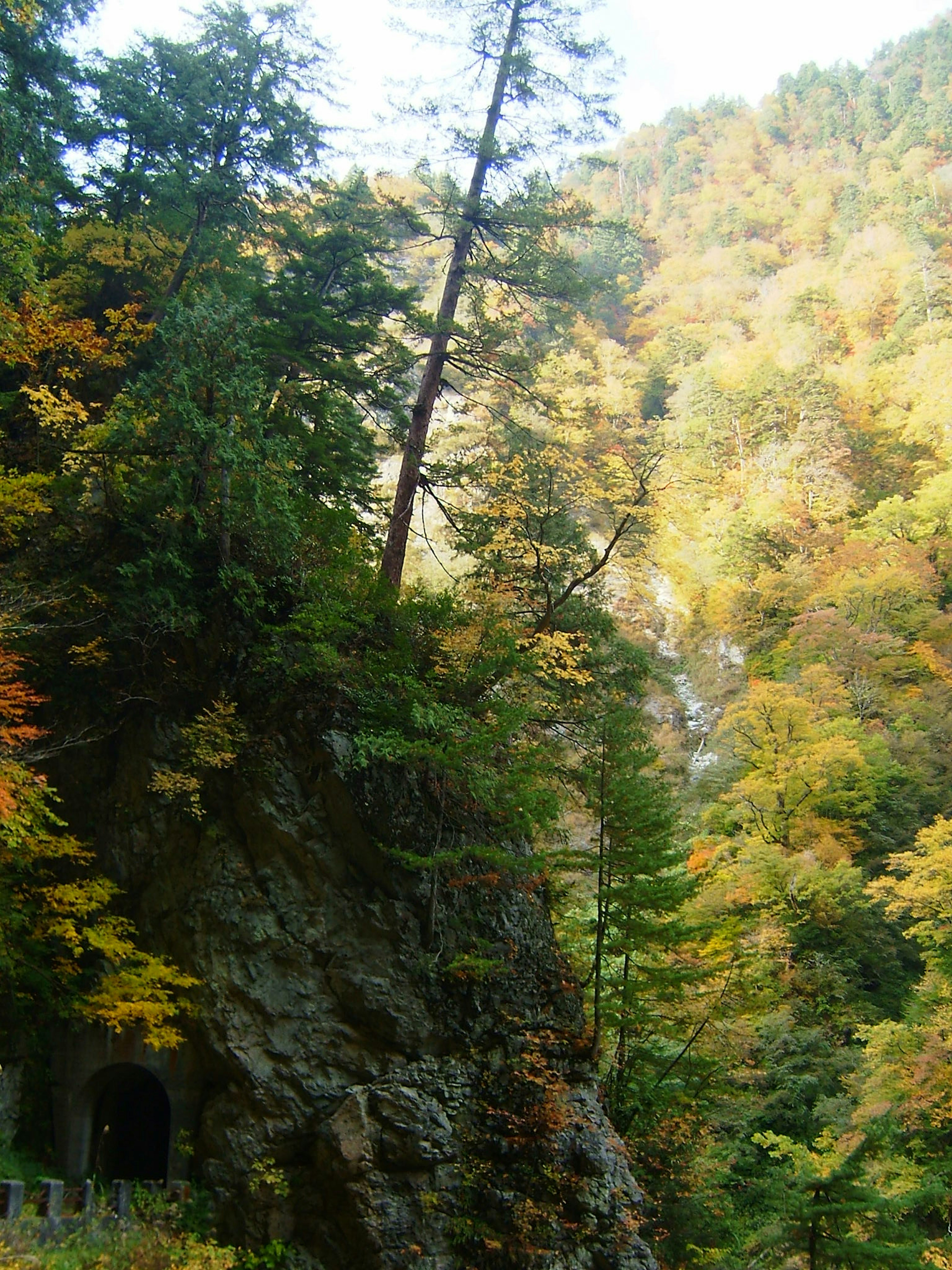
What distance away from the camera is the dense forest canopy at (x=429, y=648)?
1013 cm

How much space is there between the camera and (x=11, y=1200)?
7480mm

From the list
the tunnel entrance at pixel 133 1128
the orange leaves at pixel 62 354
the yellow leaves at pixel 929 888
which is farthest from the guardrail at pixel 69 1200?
the yellow leaves at pixel 929 888

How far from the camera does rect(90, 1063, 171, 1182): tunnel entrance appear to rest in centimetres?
1043

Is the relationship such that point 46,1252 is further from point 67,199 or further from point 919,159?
point 919,159

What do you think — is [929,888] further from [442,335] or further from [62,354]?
[62,354]

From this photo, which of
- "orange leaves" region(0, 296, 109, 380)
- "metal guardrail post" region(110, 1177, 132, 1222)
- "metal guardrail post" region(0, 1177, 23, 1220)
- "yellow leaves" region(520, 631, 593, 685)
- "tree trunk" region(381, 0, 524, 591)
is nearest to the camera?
"metal guardrail post" region(0, 1177, 23, 1220)

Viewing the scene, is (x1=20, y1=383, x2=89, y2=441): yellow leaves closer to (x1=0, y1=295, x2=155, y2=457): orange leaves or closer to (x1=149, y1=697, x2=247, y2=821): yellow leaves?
(x1=0, y1=295, x2=155, y2=457): orange leaves

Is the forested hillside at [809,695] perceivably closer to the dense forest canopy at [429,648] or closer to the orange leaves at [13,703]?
the dense forest canopy at [429,648]

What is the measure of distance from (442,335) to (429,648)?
5.65 meters

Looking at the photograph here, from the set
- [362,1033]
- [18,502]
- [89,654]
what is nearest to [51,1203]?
[362,1033]

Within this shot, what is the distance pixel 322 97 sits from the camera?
1622 cm

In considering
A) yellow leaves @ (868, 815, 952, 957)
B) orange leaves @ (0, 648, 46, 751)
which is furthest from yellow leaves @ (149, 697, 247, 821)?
yellow leaves @ (868, 815, 952, 957)

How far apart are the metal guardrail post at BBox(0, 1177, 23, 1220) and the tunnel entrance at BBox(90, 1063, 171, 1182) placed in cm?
255

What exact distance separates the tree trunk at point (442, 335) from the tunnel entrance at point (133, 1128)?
753 centimetres
